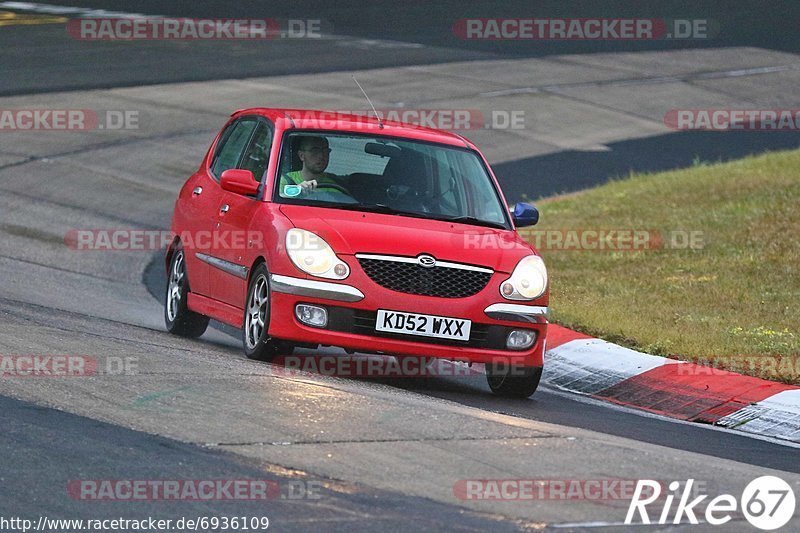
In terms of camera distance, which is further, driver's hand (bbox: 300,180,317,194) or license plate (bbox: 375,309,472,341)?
driver's hand (bbox: 300,180,317,194)

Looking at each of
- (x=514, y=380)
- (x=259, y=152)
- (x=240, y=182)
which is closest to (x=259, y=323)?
(x=240, y=182)

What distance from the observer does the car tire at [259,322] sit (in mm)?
9328

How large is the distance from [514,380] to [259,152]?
2377 mm

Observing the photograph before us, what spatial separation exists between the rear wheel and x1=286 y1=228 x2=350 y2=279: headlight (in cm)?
26

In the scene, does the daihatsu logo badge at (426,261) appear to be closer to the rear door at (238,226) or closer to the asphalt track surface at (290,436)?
the asphalt track surface at (290,436)

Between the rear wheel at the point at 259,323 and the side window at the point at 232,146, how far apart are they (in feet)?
5.17

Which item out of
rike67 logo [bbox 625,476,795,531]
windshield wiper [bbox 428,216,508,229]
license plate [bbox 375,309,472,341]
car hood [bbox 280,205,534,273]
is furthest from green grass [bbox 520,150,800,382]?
rike67 logo [bbox 625,476,795,531]

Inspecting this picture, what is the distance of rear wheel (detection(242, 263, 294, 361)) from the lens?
367 inches

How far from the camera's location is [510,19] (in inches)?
1347

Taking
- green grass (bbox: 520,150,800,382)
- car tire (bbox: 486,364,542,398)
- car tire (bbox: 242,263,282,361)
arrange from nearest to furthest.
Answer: car tire (bbox: 242,263,282,361) < car tire (bbox: 486,364,542,398) < green grass (bbox: 520,150,800,382)

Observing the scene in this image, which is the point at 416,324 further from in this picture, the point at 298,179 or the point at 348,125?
the point at 348,125

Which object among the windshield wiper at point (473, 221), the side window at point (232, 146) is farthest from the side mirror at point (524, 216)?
the side window at point (232, 146)

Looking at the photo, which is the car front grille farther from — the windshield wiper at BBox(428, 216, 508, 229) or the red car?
the windshield wiper at BBox(428, 216, 508, 229)

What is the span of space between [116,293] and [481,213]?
164 inches
